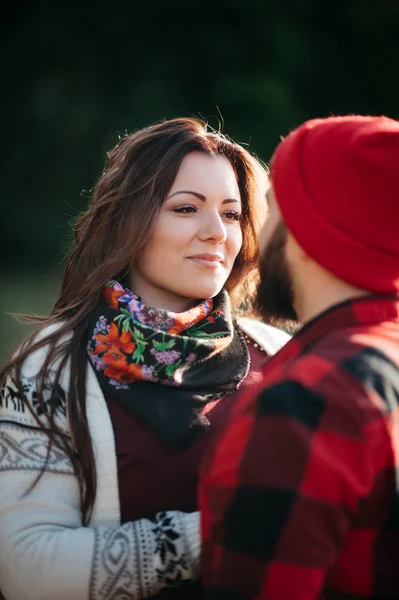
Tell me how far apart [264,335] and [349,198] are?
109 cm

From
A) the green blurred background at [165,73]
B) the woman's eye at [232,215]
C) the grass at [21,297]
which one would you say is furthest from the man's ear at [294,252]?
the green blurred background at [165,73]

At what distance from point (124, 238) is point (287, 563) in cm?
121

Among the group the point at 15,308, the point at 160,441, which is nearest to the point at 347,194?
the point at 160,441

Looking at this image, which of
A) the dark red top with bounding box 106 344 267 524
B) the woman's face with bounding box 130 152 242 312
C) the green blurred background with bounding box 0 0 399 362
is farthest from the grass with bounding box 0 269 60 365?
the dark red top with bounding box 106 344 267 524

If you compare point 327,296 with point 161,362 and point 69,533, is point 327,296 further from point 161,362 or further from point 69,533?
point 69,533

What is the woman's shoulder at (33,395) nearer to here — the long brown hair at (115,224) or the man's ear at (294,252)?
the long brown hair at (115,224)

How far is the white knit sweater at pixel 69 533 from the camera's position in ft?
5.39

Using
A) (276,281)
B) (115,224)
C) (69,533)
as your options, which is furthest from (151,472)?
(115,224)

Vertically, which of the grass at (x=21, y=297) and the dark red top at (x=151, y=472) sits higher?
the dark red top at (x=151, y=472)

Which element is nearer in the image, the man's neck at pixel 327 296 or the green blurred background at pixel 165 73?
the man's neck at pixel 327 296

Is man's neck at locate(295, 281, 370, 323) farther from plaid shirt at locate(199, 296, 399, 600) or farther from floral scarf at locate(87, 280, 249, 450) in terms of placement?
floral scarf at locate(87, 280, 249, 450)

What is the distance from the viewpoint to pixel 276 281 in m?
1.40

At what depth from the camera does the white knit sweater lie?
1.64 m

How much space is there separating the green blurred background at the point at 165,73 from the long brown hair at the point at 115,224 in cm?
720
